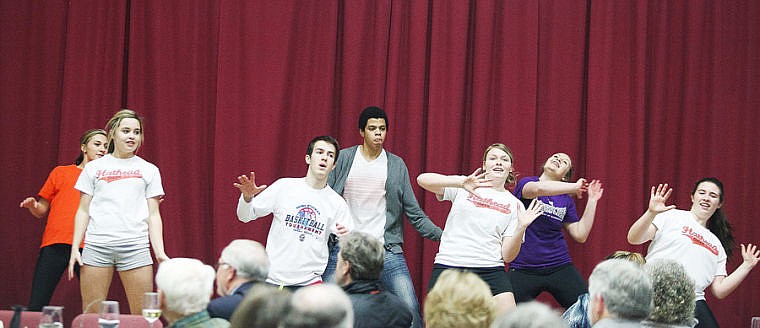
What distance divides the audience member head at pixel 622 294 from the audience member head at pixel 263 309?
1178 millimetres

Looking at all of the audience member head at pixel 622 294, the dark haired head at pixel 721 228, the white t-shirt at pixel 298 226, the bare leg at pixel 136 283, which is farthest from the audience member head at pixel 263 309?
the dark haired head at pixel 721 228

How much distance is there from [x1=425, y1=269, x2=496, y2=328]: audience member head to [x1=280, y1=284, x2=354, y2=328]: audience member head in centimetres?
59

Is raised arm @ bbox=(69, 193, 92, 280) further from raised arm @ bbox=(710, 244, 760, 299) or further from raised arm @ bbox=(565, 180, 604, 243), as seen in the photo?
raised arm @ bbox=(710, 244, 760, 299)

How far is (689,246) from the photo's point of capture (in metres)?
5.18

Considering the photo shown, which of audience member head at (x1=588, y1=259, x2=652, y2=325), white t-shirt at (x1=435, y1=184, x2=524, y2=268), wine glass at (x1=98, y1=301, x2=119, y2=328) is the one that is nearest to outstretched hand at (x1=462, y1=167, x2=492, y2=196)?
white t-shirt at (x1=435, y1=184, x2=524, y2=268)

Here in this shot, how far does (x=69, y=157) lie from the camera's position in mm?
6641

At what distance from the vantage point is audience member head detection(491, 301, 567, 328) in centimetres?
229

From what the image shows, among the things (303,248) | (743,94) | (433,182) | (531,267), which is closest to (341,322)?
(303,248)

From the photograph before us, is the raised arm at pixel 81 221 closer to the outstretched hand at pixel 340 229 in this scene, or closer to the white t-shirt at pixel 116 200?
the white t-shirt at pixel 116 200

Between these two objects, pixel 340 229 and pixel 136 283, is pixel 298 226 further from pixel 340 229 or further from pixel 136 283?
pixel 136 283

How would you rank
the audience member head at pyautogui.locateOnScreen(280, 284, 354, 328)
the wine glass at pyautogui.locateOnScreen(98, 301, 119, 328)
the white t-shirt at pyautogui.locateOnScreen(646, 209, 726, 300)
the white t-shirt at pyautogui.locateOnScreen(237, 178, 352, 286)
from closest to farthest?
the audience member head at pyautogui.locateOnScreen(280, 284, 354, 328) < the wine glass at pyautogui.locateOnScreen(98, 301, 119, 328) < the white t-shirt at pyautogui.locateOnScreen(237, 178, 352, 286) < the white t-shirt at pyautogui.locateOnScreen(646, 209, 726, 300)

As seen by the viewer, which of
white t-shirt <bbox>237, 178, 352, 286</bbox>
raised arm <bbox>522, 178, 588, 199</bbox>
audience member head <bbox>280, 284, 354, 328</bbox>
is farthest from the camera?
raised arm <bbox>522, 178, 588, 199</bbox>

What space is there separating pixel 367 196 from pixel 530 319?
296 centimetres

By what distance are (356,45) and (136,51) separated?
1.75m
